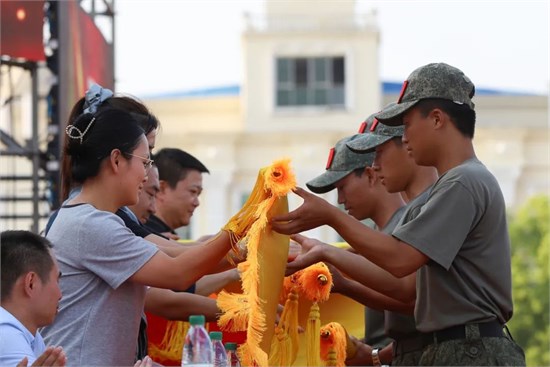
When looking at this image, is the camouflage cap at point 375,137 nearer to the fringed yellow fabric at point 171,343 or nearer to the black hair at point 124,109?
the black hair at point 124,109

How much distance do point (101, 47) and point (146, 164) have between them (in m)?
10.0

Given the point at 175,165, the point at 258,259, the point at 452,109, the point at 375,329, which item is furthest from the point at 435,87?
the point at 175,165

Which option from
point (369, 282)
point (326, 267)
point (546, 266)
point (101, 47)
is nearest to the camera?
point (369, 282)

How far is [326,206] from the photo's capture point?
3.96m

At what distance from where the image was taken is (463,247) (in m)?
3.98

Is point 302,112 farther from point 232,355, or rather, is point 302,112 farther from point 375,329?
point 232,355

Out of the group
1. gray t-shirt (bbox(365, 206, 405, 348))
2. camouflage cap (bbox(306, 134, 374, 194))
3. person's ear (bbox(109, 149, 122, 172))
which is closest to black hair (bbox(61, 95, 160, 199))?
person's ear (bbox(109, 149, 122, 172))

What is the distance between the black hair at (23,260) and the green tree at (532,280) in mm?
27817

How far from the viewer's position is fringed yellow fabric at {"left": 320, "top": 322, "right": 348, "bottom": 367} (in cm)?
503

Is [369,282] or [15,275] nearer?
[15,275]

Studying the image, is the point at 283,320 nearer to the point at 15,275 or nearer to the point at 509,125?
the point at 15,275

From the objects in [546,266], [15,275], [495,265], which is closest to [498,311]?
[495,265]

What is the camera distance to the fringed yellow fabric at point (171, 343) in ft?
18.1

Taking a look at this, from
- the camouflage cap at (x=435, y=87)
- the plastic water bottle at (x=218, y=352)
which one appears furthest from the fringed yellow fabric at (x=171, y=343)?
the camouflage cap at (x=435, y=87)
